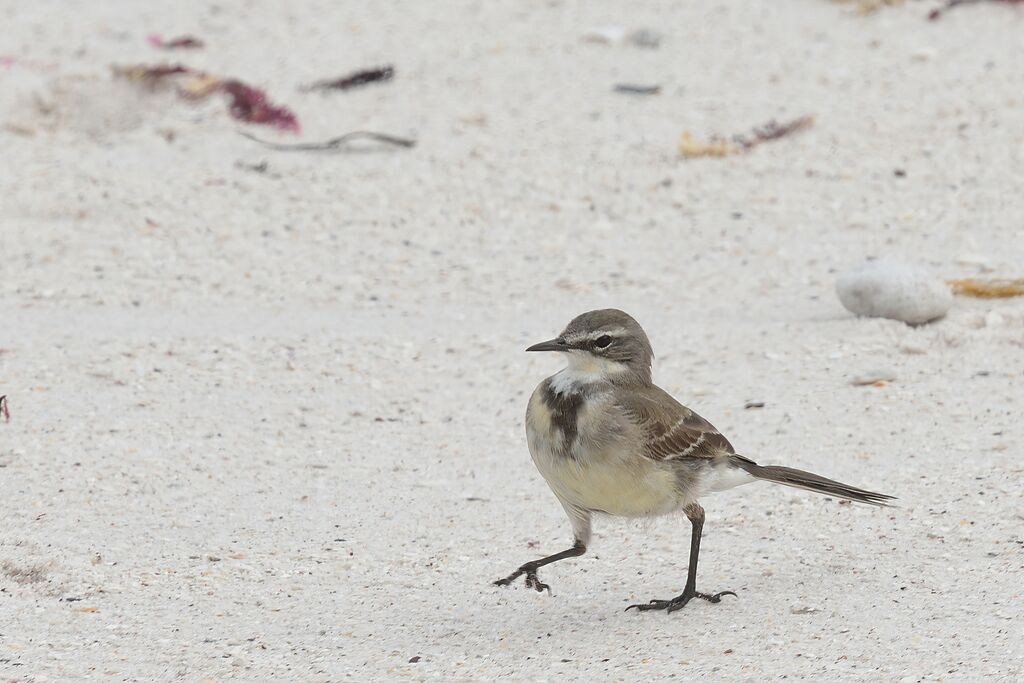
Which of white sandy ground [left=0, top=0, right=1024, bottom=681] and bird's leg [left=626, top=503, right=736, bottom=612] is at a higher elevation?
bird's leg [left=626, top=503, right=736, bottom=612]

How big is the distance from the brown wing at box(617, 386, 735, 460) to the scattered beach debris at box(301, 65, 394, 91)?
6.93m

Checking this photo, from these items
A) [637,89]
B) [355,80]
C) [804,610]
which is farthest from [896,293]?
[355,80]

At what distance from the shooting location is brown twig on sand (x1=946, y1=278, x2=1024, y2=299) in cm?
867

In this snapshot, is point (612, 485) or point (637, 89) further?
point (637, 89)

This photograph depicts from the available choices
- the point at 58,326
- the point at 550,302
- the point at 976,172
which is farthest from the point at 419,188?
the point at 976,172

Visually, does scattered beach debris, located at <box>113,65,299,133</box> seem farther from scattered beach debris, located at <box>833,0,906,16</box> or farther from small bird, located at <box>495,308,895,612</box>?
small bird, located at <box>495,308,895,612</box>

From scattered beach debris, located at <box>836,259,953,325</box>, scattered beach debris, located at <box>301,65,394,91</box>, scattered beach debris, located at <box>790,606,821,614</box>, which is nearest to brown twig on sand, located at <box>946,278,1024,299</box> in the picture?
scattered beach debris, located at <box>836,259,953,325</box>

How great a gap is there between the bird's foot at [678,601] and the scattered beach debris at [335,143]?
6279 mm

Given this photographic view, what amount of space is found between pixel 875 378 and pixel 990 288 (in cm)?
134

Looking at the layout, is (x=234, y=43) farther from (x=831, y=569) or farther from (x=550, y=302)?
(x=831, y=569)

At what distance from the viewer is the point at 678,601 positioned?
5.63 meters

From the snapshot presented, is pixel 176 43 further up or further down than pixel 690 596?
further down

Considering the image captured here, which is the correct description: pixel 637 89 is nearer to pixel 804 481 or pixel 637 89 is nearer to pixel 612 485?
pixel 804 481

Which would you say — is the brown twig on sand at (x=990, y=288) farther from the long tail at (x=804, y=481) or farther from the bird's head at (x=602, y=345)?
the bird's head at (x=602, y=345)
